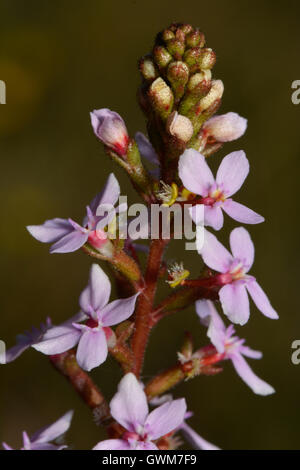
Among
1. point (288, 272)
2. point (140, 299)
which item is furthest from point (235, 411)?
point (140, 299)

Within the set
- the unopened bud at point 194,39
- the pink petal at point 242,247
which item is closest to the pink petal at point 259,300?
the pink petal at point 242,247

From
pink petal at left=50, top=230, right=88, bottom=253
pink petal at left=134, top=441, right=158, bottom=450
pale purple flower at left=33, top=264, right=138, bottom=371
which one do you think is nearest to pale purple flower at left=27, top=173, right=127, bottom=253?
pink petal at left=50, top=230, right=88, bottom=253

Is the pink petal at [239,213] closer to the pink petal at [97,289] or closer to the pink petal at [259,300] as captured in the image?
the pink petal at [259,300]

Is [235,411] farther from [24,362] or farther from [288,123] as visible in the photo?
[288,123]

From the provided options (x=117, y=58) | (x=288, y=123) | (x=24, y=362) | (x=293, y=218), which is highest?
(x=117, y=58)

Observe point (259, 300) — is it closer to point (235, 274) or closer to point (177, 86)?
point (235, 274)

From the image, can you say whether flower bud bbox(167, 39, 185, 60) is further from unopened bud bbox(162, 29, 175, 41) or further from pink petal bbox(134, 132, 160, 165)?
pink petal bbox(134, 132, 160, 165)
